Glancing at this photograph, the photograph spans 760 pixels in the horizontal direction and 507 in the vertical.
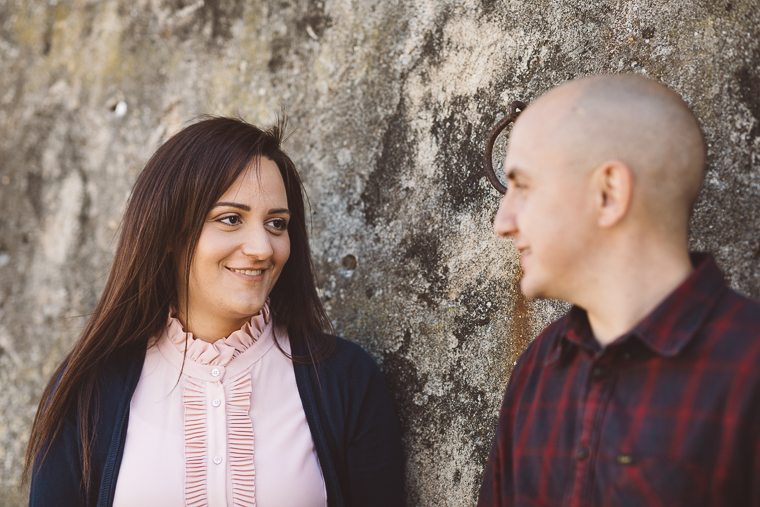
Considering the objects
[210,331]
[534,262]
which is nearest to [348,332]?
[210,331]

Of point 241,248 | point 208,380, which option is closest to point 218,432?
point 208,380

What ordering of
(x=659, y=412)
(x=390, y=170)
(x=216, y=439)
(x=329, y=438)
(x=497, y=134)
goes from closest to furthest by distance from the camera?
(x=659, y=412) → (x=497, y=134) → (x=216, y=439) → (x=329, y=438) → (x=390, y=170)

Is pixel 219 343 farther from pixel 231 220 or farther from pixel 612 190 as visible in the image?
pixel 612 190

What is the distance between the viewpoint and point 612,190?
1.17 metres

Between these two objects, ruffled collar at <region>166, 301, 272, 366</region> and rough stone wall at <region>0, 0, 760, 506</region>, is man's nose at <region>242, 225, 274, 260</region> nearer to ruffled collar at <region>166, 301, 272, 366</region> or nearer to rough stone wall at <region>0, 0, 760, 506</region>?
ruffled collar at <region>166, 301, 272, 366</region>

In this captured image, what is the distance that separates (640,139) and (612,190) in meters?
0.10

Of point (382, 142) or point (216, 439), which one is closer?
point (216, 439)

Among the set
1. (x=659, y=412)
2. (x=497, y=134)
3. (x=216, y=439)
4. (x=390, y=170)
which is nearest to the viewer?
(x=659, y=412)

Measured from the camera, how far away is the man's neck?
1.18 meters

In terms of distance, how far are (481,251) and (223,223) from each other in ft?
2.63

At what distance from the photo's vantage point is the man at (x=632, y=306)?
41.9 inches

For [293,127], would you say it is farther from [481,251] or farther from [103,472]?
[103,472]

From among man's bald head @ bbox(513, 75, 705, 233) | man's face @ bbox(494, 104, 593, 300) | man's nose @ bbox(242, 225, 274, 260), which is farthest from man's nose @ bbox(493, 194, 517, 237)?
man's nose @ bbox(242, 225, 274, 260)

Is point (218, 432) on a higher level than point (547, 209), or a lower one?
lower
